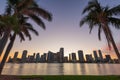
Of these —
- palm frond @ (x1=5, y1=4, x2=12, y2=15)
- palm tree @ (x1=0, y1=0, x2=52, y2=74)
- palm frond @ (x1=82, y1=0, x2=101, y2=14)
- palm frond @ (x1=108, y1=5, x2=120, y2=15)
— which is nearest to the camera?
palm tree @ (x1=0, y1=0, x2=52, y2=74)

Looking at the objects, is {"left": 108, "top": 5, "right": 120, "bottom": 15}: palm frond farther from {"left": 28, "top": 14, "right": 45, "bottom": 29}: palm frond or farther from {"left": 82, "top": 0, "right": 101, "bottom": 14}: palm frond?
{"left": 28, "top": 14, "right": 45, "bottom": 29}: palm frond

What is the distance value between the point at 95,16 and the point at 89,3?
201 cm

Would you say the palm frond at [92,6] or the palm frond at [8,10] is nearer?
the palm frond at [8,10]

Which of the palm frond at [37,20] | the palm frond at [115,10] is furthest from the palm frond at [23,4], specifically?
the palm frond at [115,10]

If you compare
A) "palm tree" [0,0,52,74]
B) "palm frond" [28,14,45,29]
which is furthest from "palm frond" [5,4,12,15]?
"palm frond" [28,14,45,29]

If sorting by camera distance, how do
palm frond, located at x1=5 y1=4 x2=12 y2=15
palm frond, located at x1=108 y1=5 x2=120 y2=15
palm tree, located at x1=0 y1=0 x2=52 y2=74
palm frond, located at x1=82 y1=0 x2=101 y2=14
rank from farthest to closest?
1. palm frond, located at x1=82 y1=0 x2=101 y2=14
2. palm frond, located at x1=108 y1=5 x2=120 y2=15
3. palm frond, located at x1=5 y1=4 x2=12 y2=15
4. palm tree, located at x1=0 y1=0 x2=52 y2=74

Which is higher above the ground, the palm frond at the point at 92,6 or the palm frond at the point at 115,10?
the palm frond at the point at 92,6

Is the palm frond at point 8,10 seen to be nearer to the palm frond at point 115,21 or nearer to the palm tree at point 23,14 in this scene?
the palm tree at point 23,14

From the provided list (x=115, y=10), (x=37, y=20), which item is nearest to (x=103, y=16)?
(x=115, y=10)

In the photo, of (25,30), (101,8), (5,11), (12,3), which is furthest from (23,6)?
(101,8)

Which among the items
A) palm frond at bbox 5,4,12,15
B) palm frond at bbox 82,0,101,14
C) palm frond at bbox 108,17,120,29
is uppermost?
palm frond at bbox 82,0,101,14

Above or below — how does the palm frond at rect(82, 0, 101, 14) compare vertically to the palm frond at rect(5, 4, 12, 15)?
above
